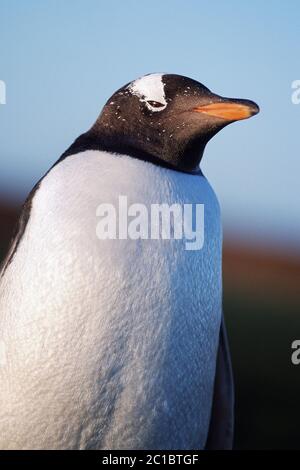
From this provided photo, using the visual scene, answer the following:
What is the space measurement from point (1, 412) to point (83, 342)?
0.23m

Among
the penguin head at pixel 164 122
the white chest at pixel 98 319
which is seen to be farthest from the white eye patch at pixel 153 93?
the white chest at pixel 98 319

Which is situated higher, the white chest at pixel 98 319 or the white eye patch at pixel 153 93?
the white eye patch at pixel 153 93

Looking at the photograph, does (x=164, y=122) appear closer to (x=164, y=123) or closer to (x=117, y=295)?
(x=164, y=123)

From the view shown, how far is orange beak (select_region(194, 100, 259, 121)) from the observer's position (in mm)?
1518

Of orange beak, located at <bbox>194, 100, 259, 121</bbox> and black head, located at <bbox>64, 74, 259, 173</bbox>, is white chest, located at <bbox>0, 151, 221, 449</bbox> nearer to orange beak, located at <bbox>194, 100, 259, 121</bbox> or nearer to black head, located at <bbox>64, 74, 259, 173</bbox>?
black head, located at <bbox>64, 74, 259, 173</bbox>

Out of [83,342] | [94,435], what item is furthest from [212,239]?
[94,435]

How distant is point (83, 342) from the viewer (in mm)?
1485

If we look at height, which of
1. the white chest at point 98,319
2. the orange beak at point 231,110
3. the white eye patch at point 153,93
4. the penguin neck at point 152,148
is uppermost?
the white eye patch at point 153,93

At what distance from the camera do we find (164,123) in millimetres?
1597

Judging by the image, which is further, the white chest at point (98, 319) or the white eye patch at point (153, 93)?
the white eye patch at point (153, 93)

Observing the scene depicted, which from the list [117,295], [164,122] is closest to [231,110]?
[164,122]

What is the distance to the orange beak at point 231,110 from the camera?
1.52 meters

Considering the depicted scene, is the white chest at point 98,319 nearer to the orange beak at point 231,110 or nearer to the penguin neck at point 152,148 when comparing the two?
the penguin neck at point 152,148

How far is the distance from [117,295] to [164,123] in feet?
1.19
